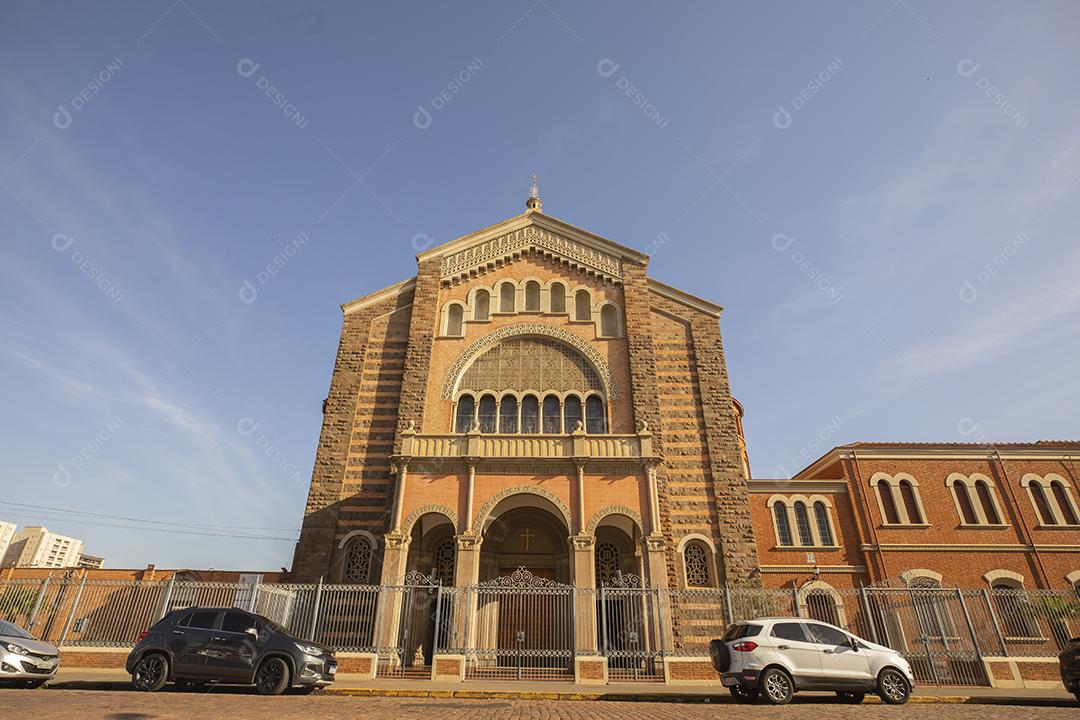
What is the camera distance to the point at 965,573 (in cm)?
2228

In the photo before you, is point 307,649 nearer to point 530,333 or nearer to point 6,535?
point 530,333

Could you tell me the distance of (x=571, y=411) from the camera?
901 inches

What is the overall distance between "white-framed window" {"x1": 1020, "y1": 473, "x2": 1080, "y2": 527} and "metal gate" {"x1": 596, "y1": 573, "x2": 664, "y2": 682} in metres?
18.2

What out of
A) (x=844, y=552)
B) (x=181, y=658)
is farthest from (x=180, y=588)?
(x=844, y=552)

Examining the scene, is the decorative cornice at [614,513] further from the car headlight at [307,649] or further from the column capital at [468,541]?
the car headlight at [307,649]

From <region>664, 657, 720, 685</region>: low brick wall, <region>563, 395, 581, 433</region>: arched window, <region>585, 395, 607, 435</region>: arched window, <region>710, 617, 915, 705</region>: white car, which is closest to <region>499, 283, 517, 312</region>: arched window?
<region>563, 395, 581, 433</region>: arched window

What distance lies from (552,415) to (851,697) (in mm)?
13239

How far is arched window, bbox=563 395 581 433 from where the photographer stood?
22516mm

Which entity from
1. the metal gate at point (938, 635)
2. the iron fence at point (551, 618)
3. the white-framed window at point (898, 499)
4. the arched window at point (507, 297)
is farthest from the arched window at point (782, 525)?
the arched window at point (507, 297)

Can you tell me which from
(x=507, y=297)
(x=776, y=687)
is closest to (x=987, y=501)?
(x=776, y=687)

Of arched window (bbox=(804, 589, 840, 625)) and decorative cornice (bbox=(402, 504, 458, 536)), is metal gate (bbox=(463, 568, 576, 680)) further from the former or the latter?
arched window (bbox=(804, 589, 840, 625))

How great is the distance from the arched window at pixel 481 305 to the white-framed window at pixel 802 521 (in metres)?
14.5

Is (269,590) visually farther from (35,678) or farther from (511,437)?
(511,437)

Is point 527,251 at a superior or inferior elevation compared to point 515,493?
superior
